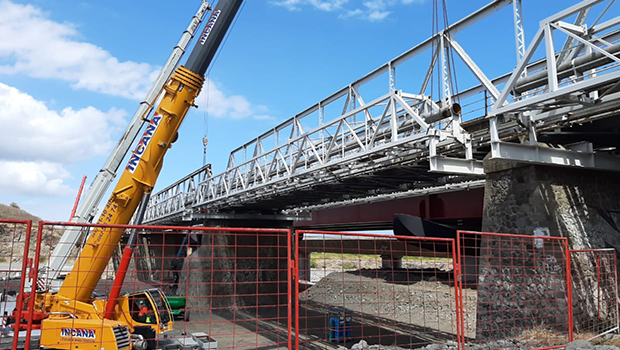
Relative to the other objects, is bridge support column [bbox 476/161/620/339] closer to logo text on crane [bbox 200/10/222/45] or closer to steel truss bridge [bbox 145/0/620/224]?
steel truss bridge [bbox 145/0/620/224]

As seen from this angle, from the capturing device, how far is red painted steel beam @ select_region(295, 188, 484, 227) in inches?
832

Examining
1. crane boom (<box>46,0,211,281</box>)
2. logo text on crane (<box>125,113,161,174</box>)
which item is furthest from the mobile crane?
crane boom (<box>46,0,211,281</box>)

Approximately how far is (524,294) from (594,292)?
56.7 inches

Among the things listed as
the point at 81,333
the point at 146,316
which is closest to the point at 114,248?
the point at 81,333

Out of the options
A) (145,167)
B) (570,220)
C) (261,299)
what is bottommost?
(261,299)

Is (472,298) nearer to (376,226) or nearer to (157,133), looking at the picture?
(376,226)

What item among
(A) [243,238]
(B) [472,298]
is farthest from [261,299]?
(B) [472,298]

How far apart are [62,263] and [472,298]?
16.6 metres

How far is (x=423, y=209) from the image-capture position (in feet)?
77.4

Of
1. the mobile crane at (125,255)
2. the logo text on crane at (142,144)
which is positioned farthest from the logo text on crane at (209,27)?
the logo text on crane at (142,144)

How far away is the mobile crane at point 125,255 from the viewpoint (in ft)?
24.0

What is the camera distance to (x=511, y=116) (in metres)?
9.44

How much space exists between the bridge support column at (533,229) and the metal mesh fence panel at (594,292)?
0.28 metres

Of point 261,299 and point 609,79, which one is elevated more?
point 609,79
